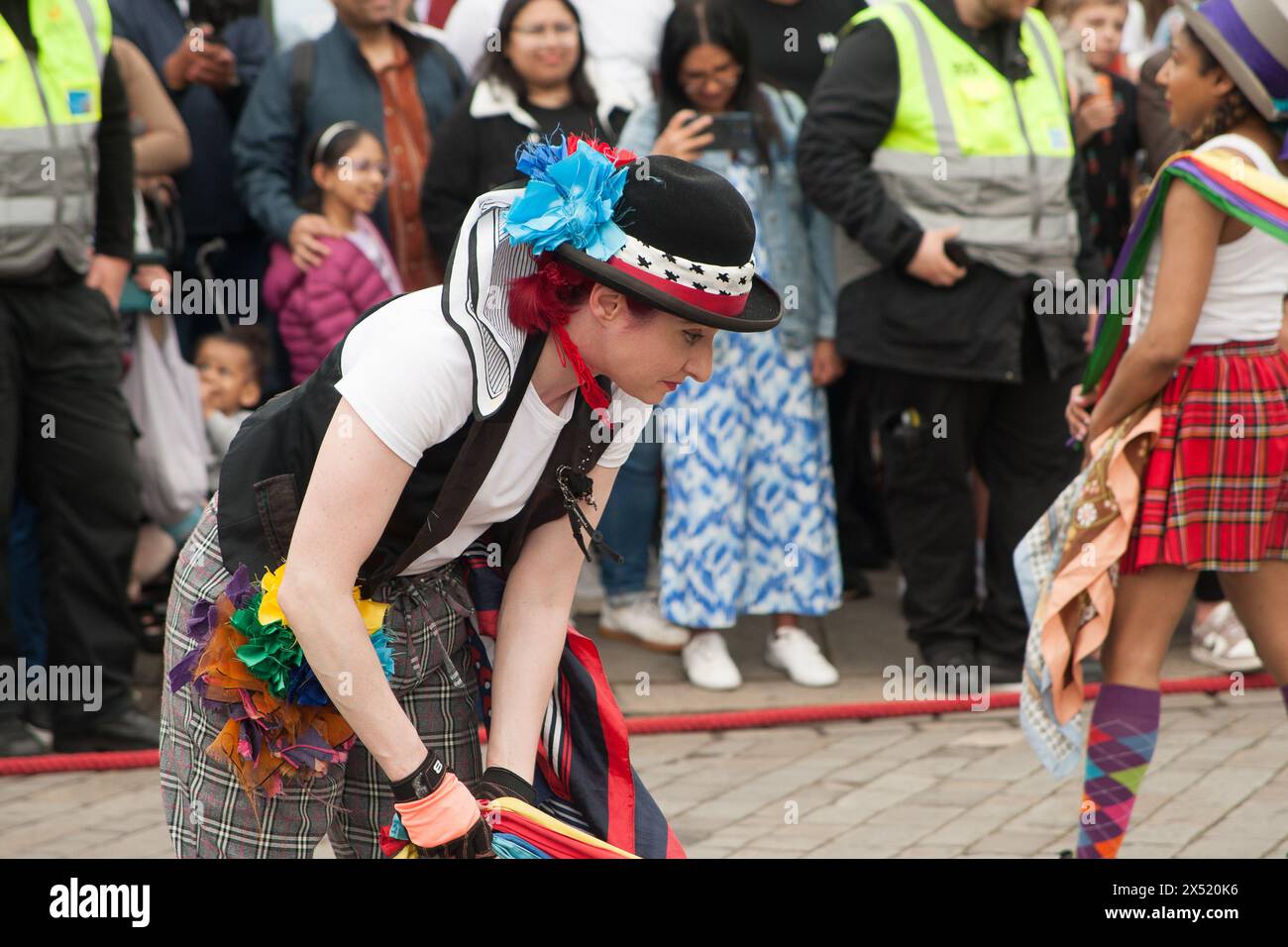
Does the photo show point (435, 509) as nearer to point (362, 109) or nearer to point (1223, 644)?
point (362, 109)

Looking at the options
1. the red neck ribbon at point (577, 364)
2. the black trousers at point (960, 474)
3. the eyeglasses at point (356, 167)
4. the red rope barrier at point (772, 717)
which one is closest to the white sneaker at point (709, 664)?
the red rope barrier at point (772, 717)

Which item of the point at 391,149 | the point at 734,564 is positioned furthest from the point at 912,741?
the point at 391,149

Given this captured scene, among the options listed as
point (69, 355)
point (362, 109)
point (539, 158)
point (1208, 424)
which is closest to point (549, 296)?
point (539, 158)

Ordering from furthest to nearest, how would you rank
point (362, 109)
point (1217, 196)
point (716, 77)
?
point (362, 109) → point (716, 77) → point (1217, 196)

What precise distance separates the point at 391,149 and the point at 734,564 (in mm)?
1841

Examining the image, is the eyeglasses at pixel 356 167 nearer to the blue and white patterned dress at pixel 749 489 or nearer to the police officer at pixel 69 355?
the police officer at pixel 69 355

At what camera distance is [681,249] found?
2430 millimetres

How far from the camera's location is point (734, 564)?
5.62m

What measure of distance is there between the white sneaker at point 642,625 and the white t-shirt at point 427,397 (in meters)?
3.21

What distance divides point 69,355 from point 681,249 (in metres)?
2.97

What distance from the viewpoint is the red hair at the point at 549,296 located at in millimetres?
2469
